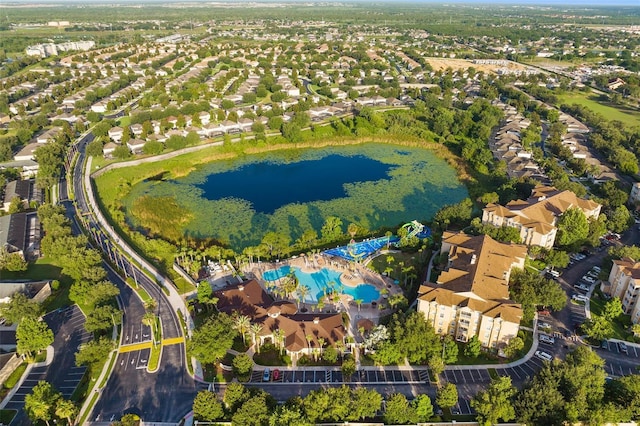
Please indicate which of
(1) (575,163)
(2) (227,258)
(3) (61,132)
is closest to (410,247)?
(2) (227,258)

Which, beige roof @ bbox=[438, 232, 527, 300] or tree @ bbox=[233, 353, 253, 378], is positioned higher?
beige roof @ bbox=[438, 232, 527, 300]

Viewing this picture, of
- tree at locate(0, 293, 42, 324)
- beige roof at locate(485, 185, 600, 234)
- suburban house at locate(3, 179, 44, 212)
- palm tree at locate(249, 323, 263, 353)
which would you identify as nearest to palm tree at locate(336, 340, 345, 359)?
palm tree at locate(249, 323, 263, 353)

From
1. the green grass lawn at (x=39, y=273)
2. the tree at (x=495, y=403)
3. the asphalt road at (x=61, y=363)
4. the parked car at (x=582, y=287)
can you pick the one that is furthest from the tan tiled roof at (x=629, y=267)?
the green grass lawn at (x=39, y=273)

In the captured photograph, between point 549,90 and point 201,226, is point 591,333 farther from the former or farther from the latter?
point 549,90

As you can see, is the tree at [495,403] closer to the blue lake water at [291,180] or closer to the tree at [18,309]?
the tree at [18,309]

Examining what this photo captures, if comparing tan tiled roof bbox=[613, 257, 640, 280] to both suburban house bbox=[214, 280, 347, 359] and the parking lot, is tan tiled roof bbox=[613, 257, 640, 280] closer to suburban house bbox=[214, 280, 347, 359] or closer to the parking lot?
the parking lot

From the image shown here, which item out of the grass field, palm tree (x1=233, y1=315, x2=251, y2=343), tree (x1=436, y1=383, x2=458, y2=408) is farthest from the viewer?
the grass field
